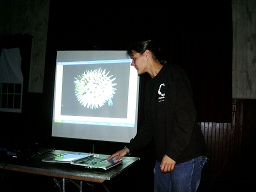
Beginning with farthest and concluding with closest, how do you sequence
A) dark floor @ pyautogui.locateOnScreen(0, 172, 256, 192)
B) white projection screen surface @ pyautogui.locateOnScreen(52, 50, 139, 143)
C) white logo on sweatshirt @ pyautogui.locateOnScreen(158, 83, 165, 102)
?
dark floor @ pyautogui.locateOnScreen(0, 172, 256, 192)
white projection screen surface @ pyautogui.locateOnScreen(52, 50, 139, 143)
white logo on sweatshirt @ pyautogui.locateOnScreen(158, 83, 165, 102)

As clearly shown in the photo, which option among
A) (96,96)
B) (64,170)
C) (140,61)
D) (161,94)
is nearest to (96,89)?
(96,96)

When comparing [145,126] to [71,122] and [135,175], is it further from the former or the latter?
[135,175]

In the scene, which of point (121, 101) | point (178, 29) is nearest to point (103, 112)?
point (121, 101)

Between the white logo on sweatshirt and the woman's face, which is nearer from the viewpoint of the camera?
the white logo on sweatshirt

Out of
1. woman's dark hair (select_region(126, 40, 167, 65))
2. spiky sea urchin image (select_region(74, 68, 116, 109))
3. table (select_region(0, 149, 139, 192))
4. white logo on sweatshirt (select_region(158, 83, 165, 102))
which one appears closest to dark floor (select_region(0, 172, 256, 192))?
spiky sea urchin image (select_region(74, 68, 116, 109))

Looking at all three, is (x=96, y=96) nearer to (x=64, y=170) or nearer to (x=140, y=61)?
(x=140, y=61)

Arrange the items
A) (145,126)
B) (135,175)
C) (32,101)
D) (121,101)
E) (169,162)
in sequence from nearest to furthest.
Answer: (169,162) → (145,126) → (121,101) → (135,175) → (32,101)

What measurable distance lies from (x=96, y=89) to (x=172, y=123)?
3.58 feet

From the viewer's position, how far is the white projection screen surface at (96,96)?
2.17m

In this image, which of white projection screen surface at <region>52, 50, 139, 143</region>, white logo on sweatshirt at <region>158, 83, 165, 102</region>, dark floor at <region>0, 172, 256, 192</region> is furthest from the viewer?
dark floor at <region>0, 172, 256, 192</region>

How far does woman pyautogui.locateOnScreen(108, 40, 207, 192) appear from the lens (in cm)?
123

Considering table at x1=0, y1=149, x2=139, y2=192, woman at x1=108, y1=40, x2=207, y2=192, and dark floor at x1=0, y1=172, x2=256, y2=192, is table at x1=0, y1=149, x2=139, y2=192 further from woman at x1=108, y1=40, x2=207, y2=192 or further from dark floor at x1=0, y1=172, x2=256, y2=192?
dark floor at x1=0, y1=172, x2=256, y2=192

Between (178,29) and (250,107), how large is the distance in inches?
57.9

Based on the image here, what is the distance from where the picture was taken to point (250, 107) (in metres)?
3.02
